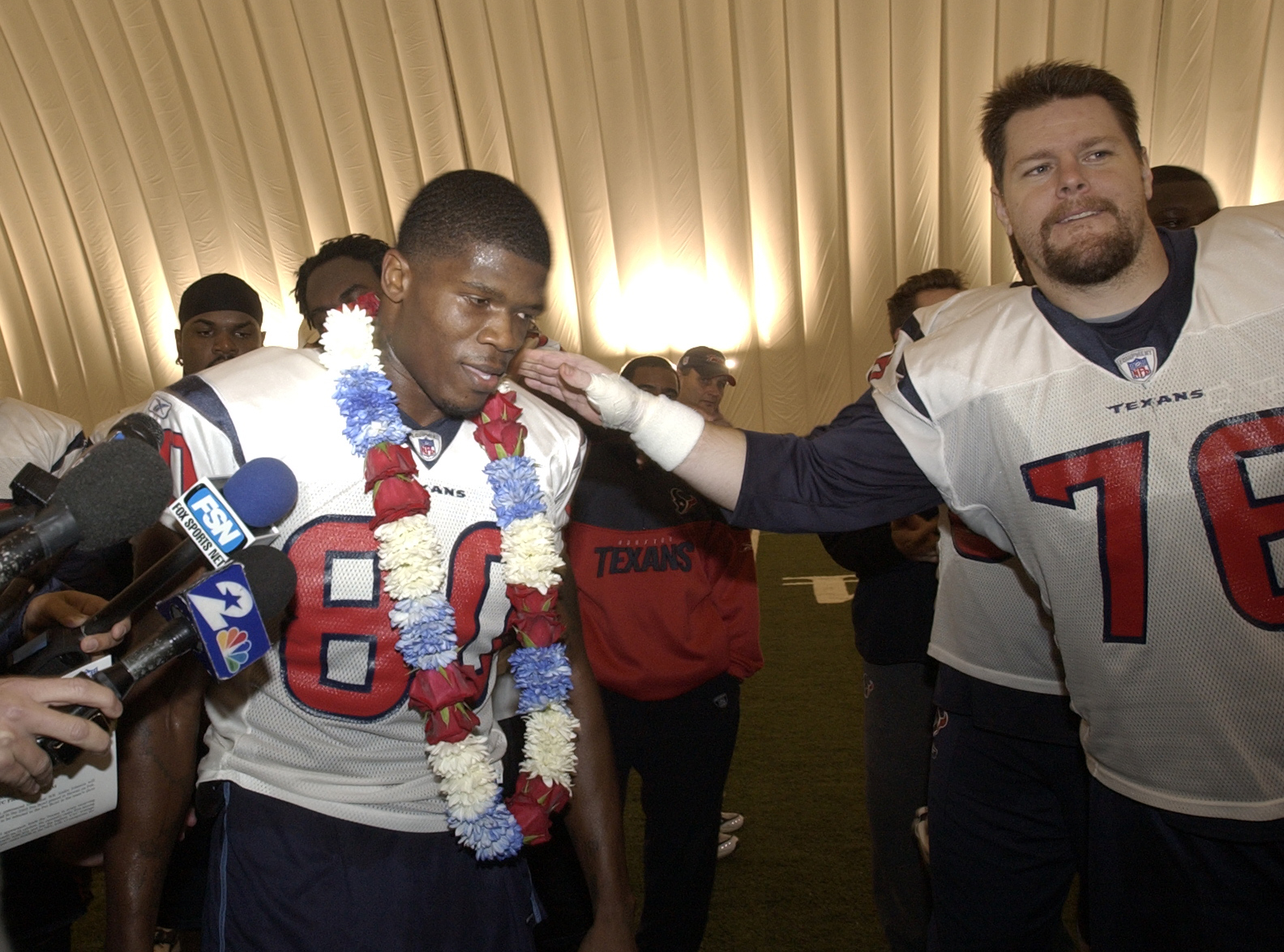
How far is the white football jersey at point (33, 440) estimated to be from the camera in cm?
309

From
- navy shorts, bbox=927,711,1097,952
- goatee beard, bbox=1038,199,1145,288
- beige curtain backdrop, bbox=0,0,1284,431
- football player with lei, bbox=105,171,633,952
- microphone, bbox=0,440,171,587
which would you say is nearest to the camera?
microphone, bbox=0,440,171,587

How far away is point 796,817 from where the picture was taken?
4578 millimetres

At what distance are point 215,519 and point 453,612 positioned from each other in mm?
911

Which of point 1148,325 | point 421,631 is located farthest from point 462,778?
point 1148,325

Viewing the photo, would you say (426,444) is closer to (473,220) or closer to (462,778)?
(473,220)

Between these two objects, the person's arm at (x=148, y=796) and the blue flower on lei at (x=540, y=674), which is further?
the blue flower on lei at (x=540, y=674)

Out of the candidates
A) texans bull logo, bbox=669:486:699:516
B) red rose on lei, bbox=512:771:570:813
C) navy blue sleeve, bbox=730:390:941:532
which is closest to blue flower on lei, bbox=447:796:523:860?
red rose on lei, bbox=512:771:570:813

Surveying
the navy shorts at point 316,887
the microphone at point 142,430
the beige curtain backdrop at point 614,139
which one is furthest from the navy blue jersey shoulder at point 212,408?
the beige curtain backdrop at point 614,139

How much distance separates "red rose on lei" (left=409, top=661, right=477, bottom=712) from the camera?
1.97 metres

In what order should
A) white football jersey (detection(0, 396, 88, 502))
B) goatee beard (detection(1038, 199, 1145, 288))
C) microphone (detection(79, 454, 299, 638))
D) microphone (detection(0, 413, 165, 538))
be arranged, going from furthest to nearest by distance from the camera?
white football jersey (detection(0, 396, 88, 502)) < goatee beard (detection(1038, 199, 1145, 288)) < microphone (detection(79, 454, 299, 638)) < microphone (detection(0, 413, 165, 538))

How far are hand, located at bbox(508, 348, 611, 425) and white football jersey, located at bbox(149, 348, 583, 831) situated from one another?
528 millimetres

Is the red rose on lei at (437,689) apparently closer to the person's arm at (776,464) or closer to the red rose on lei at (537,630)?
the red rose on lei at (537,630)

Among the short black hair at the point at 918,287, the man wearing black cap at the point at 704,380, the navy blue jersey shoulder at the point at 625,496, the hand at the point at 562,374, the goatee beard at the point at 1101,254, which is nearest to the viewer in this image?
the goatee beard at the point at 1101,254

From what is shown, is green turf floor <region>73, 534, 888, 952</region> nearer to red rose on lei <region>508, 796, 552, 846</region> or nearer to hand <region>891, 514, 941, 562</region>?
hand <region>891, 514, 941, 562</region>
